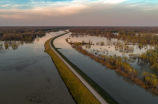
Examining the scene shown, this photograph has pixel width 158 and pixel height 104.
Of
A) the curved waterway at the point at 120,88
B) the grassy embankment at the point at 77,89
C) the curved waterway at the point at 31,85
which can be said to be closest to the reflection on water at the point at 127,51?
the curved waterway at the point at 120,88

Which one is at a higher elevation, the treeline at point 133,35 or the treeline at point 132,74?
the treeline at point 133,35

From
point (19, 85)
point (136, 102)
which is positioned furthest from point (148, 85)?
point (19, 85)

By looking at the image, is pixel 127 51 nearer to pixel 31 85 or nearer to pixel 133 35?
pixel 31 85

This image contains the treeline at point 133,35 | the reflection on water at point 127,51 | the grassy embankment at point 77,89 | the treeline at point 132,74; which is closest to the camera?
the grassy embankment at point 77,89

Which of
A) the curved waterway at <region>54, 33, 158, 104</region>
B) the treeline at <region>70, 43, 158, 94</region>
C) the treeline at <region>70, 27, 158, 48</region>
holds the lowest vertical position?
the curved waterway at <region>54, 33, 158, 104</region>

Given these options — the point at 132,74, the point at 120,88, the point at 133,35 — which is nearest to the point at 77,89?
the point at 120,88

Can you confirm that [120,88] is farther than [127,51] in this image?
No

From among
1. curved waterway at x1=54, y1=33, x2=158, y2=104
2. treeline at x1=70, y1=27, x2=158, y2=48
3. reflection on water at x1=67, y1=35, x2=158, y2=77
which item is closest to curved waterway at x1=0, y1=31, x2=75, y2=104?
curved waterway at x1=54, y1=33, x2=158, y2=104

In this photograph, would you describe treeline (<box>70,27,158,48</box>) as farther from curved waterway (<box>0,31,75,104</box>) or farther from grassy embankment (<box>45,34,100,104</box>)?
curved waterway (<box>0,31,75,104</box>)

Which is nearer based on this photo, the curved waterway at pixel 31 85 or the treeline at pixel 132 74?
the curved waterway at pixel 31 85

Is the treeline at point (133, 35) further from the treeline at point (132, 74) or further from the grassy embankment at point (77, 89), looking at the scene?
the grassy embankment at point (77, 89)

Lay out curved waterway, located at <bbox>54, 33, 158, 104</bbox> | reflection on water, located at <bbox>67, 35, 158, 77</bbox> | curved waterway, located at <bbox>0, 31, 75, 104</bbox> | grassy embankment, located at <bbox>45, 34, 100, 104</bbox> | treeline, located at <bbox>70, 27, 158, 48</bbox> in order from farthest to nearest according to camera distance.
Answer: treeline, located at <bbox>70, 27, 158, 48</bbox>
reflection on water, located at <bbox>67, 35, 158, 77</bbox>
curved waterway, located at <bbox>54, 33, 158, 104</bbox>
curved waterway, located at <bbox>0, 31, 75, 104</bbox>
grassy embankment, located at <bbox>45, 34, 100, 104</bbox>
